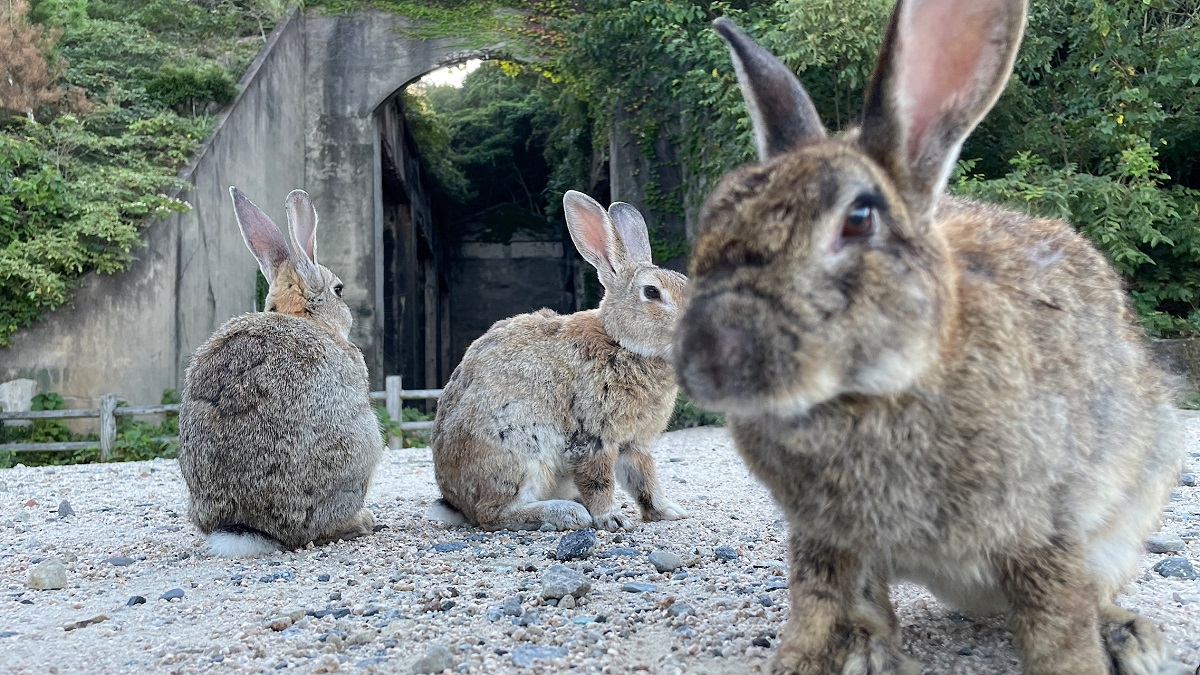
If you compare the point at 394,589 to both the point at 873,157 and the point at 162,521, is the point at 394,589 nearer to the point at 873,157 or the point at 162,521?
the point at 873,157

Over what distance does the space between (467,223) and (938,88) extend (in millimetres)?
31164

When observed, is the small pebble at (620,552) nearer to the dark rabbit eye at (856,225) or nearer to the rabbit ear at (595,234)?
the rabbit ear at (595,234)

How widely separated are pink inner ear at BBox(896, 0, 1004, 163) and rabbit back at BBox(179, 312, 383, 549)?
3.35 m

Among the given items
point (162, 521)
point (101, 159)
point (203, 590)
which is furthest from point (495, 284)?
point (203, 590)

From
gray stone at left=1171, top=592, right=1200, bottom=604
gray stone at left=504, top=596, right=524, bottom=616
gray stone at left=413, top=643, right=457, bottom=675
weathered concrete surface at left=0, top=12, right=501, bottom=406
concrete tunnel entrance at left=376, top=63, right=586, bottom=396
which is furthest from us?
concrete tunnel entrance at left=376, top=63, right=586, bottom=396

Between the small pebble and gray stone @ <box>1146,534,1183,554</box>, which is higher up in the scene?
gray stone @ <box>1146,534,1183,554</box>

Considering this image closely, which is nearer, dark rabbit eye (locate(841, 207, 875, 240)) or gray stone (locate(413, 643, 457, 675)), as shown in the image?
dark rabbit eye (locate(841, 207, 875, 240))

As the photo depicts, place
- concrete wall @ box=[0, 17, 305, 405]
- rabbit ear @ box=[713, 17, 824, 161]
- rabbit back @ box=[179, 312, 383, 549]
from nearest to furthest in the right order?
rabbit ear @ box=[713, 17, 824, 161], rabbit back @ box=[179, 312, 383, 549], concrete wall @ box=[0, 17, 305, 405]

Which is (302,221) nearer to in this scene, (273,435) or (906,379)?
(273,435)

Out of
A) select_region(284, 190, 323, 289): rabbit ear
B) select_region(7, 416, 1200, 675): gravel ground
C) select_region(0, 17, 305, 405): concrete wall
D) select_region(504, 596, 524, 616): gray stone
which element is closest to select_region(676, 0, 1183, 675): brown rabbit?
select_region(7, 416, 1200, 675): gravel ground

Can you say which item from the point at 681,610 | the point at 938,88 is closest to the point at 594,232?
the point at 681,610

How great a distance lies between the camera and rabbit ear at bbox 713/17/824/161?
2.24 meters

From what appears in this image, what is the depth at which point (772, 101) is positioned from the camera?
2.25 m

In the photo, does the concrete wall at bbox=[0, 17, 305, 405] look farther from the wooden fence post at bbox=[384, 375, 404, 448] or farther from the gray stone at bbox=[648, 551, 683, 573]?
the gray stone at bbox=[648, 551, 683, 573]
